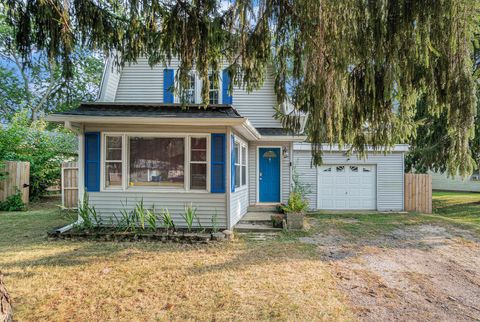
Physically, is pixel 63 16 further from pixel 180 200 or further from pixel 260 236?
pixel 260 236

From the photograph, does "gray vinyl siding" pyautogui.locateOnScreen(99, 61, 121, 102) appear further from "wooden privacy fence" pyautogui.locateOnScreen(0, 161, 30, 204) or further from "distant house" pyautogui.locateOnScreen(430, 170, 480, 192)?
"distant house" pyautogui.locateOnScreen(430, 170, 480, 192)

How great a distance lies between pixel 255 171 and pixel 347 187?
3997mm

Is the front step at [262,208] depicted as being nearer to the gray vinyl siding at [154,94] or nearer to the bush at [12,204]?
the gray vinyl siding at [154,94]

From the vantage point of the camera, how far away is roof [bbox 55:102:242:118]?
22.4 feet

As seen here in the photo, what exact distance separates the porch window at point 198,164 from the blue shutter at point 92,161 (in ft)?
7.51

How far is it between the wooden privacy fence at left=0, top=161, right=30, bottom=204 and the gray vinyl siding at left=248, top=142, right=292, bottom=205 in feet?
27.1

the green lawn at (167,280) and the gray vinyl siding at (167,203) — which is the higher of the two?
the gray vinyl siding at (167,203)

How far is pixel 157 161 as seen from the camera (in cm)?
737

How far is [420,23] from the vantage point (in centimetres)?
279

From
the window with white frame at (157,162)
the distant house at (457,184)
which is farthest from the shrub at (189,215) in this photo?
the distant house at (457,184)

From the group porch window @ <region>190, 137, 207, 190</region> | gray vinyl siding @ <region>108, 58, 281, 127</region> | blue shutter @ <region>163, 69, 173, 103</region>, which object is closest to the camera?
porch window @ <region>190, 137, 207, 190</region>

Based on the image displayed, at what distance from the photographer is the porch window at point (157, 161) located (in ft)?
24.1

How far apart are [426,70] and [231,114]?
444cm

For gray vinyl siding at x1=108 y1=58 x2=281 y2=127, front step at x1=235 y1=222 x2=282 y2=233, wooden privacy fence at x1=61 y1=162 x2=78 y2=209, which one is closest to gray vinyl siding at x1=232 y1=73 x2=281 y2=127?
gray vinyl siding at x1=108 y1=58 x2=281 y2=127
